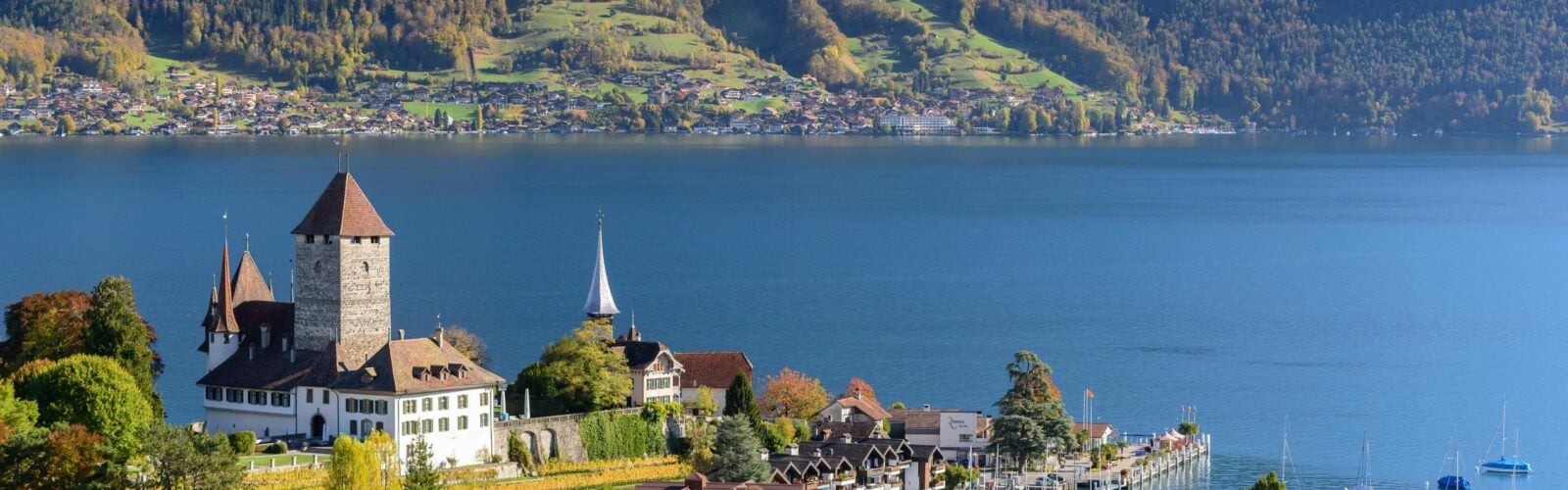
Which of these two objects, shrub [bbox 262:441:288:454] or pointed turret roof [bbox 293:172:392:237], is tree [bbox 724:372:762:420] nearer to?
pointed turret roof [bbox 293:172:392:237]

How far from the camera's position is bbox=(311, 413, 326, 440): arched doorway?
2313 inches

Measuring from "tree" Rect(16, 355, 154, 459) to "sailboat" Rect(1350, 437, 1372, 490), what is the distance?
28850 millimetres

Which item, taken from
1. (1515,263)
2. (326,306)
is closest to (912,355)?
(326,306)

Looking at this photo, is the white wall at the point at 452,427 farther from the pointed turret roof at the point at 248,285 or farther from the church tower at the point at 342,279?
the pointed turret roof at the point at 248,285

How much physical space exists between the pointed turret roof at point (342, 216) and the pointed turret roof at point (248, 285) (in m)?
4.87

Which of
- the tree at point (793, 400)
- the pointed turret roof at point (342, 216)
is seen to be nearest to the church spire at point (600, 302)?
the tree at point (793, 400)

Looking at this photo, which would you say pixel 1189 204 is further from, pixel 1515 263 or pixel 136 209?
pixel 136 209

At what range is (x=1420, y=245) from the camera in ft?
488

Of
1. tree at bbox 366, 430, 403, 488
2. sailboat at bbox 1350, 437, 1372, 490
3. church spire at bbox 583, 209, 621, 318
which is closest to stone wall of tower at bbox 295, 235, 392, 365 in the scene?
tree at bbox 366, 430, 403, 488

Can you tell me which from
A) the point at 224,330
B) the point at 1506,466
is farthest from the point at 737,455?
the point at 1506,466

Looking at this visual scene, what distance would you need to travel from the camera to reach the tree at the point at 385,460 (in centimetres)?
5288

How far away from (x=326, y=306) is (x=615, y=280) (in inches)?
2259

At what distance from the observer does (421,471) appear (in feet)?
168

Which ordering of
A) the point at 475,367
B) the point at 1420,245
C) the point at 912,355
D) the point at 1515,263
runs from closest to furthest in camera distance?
1. the point at 475,367
2. the point at 912,355
3. the point at 1515,263
4. the point at 1420,245
